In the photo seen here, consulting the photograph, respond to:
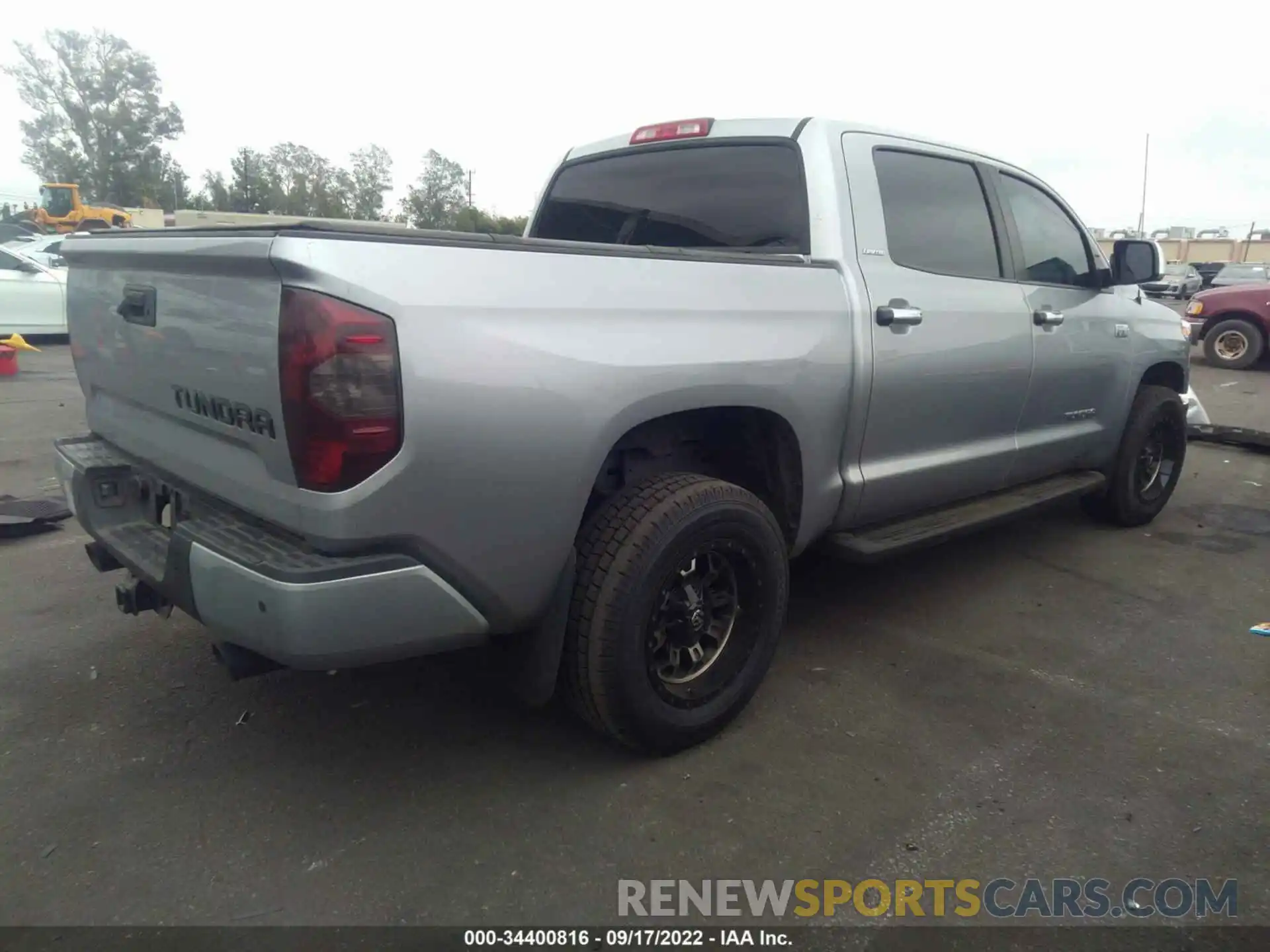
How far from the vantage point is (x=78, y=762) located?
106 inches

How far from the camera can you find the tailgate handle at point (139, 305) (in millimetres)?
2516

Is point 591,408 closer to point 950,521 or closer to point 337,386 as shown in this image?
point 337,386

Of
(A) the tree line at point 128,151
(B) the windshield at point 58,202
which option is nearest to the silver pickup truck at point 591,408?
(B) the windshield at point 58,202

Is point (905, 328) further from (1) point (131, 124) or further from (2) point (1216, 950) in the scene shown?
(1) point (131, 124)

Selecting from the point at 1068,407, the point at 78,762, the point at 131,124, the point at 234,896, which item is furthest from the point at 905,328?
the point at 131,124

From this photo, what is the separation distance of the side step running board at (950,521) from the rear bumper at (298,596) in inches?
61.3

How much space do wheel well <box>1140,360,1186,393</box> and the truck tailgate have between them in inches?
185

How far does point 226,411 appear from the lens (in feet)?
7.47

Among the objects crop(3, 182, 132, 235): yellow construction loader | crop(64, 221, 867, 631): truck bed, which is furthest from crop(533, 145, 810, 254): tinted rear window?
crop(3, 182, 132, 235): yellow construction loader

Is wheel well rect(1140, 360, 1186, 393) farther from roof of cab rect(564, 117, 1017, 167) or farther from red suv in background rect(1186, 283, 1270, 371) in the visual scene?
red suv in background rect(1186, 283, 1270, 371)

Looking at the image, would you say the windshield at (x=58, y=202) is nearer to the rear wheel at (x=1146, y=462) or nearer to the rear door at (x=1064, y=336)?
the rear door at (x=1064, y=336)

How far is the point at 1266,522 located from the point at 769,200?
4.29 meters

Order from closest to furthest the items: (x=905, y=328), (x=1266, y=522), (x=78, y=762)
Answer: (x=78, y=762) → (x=905, y=328) → (x=1266, y=522)

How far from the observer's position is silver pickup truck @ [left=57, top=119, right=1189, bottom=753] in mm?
2061
